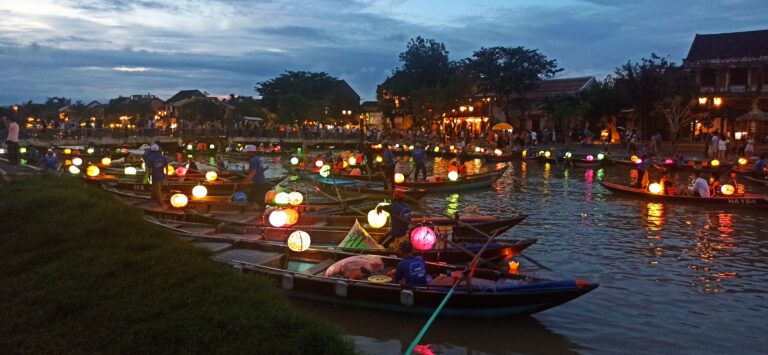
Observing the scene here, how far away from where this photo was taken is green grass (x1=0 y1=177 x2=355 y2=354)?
246 inches

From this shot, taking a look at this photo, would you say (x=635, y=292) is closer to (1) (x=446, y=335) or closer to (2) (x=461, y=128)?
(1) (x=446, y=335)

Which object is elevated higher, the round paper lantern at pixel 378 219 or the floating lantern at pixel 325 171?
the floating lantern at pixel 325 171

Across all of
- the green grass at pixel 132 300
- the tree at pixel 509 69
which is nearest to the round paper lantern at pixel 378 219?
the green grass at pixel 132 300

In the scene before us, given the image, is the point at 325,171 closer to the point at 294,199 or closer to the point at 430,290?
the point at 294,199

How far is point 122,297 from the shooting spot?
759 centimetres

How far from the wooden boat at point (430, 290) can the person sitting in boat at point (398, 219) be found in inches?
46.4

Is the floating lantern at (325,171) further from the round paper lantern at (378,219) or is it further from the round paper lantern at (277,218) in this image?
the round paper lantern at (378,219)

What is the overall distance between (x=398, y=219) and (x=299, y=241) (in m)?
1.98

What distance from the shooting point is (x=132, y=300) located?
7.39m

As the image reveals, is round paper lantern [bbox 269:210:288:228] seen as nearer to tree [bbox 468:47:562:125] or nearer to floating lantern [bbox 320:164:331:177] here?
floating lantern [bbox 320:164:331:177]

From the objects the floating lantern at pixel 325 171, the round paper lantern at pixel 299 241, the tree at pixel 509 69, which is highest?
the tree at pixel 509 69

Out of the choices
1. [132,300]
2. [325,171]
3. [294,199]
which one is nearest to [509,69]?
[325,171]

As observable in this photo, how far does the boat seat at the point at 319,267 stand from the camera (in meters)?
10.9

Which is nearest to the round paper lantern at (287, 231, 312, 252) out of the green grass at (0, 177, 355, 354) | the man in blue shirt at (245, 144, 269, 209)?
the green grass at (0, 177, 355, 354)
